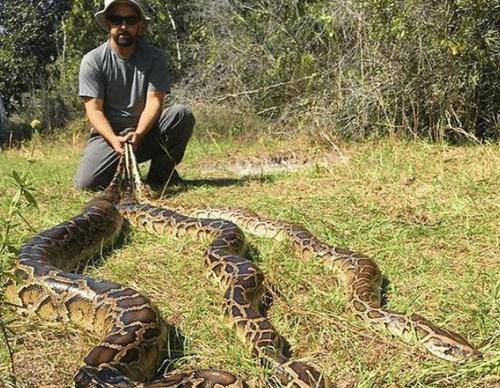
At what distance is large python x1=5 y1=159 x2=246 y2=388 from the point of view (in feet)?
9.71

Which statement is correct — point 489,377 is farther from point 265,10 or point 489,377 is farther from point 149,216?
point 265,10

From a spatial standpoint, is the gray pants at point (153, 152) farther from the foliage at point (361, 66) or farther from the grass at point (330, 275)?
the foliage at point (361, 66)

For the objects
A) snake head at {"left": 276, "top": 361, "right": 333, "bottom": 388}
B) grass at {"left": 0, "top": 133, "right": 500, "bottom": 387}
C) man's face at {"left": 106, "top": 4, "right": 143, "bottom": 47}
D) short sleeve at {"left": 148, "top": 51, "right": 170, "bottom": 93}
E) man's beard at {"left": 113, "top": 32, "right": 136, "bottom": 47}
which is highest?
man's face at {"left": 106, "top": 4, "right": 143, "bottom": 47}

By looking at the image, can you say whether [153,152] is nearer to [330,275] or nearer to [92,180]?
[92,180]

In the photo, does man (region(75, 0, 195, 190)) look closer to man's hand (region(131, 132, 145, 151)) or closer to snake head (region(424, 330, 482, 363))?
man's hand (region(131, 132, 145, 151))

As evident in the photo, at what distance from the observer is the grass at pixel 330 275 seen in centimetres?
334

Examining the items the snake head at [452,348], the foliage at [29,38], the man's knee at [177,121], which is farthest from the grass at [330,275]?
the foliage at [29,38]

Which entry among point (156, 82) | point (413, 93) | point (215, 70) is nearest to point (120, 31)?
point (156, 82)

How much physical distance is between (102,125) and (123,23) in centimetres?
130

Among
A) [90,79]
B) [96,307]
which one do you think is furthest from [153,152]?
[96,307]

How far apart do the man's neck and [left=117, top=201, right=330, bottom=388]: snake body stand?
2.26 meters

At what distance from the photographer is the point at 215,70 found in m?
16.3

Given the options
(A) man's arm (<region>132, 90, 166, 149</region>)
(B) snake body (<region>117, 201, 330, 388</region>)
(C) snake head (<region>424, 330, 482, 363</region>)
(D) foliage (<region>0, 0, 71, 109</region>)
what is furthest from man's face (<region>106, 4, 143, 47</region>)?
(D) foliage (<region>0, 0, 71, 109</region>)

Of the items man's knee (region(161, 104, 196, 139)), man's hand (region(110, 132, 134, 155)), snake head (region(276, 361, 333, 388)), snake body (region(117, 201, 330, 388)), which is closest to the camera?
snake head (region(276, 361, 333, 388))
